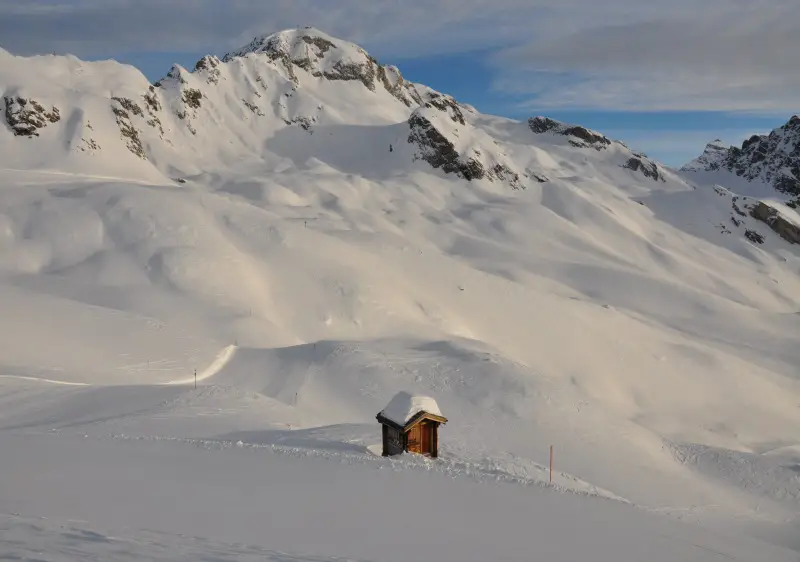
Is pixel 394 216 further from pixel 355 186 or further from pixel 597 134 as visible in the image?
pixel 597 134

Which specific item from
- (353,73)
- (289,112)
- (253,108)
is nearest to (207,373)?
(253,108)

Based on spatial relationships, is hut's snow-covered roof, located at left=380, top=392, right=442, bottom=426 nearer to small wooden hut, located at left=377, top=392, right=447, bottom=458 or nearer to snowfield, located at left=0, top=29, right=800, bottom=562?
small wooden hut, located at left=377, top=392, right=447, bottom=458

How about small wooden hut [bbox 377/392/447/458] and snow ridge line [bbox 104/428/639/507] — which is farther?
small wooden hut [bbox 377/392/447/458]

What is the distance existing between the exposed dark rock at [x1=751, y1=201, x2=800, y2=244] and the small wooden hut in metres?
108

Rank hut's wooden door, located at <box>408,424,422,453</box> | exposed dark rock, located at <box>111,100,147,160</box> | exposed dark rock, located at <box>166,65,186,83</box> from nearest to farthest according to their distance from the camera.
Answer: hut's wooden door, located at <box>408,424,422,453</box> < exposed dark rock, located at <box>111,100,147,160</box> < exposed dark rock, located at <box>166,65,186,83</box>

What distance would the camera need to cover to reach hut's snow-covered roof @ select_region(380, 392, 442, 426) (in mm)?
18359

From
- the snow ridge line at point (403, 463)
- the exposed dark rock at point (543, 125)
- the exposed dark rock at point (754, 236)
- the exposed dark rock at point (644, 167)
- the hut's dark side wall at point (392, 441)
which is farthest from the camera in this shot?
the exposed dark rock at point (543, 125)

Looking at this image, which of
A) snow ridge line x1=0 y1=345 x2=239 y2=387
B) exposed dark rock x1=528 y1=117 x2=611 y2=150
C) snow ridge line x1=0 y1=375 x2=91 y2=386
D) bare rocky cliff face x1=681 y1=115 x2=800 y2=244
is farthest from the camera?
exposed dark rock x1=528 y1=117 x2=611 y2=150

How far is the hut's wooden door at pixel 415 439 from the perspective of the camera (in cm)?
1869

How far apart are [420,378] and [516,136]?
13805 cm

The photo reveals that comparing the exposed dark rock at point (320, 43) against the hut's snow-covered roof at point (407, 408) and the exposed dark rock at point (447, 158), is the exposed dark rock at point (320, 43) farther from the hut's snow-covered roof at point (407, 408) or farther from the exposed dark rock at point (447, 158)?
the hut's snow-covered roof at point (407, 408)

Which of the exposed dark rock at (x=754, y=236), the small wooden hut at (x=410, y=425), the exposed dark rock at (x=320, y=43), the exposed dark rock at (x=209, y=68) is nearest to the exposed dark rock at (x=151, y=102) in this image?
the exposed dark rock at (x=209, y=68)

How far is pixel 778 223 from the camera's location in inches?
4250

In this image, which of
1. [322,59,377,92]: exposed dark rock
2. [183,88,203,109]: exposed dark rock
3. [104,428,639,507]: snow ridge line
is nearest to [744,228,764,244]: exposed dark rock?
[322,59,377,92]: exposed dark rock
